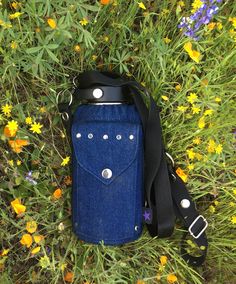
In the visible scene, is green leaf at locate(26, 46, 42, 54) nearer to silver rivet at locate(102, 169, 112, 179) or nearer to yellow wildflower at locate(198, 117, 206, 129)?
silver rivet at locate(102, 169, 112, 179)

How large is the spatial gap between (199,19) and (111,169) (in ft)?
2.12

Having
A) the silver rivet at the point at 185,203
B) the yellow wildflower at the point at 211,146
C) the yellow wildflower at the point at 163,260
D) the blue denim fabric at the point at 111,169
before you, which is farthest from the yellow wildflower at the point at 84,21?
the yellow wildflower at the point at 163,260

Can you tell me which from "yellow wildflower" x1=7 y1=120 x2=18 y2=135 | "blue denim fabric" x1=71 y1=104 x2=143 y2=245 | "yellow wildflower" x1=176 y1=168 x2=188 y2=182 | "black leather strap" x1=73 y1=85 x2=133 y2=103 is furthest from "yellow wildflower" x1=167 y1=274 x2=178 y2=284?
"yellow wildflower" x1=7 y1=120 x2=18 y2=135

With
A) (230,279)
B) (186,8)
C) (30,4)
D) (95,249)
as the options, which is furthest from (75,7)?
(230,279)

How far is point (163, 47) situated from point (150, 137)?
1.15 feet

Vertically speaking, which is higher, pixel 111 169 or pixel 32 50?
pixel 32 50

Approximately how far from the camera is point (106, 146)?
1615 mm

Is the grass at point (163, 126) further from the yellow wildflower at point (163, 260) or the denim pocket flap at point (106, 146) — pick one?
the denim pocket flap at point (106, 146)

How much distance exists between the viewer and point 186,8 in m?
1.71

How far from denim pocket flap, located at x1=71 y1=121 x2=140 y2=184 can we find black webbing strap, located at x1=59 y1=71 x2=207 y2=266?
68 millimetres

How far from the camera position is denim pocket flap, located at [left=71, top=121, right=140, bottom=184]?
1.60 metres

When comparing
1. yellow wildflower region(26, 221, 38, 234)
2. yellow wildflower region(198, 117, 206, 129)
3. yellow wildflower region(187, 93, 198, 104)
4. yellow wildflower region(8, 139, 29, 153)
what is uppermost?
yellow wildflower region(187, 93, 198, 104)

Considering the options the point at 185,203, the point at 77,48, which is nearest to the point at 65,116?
the point at 77,48

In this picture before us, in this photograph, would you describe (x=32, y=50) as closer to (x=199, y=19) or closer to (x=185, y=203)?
(x=199, y=19)
